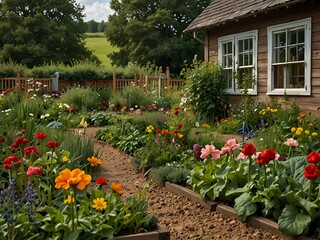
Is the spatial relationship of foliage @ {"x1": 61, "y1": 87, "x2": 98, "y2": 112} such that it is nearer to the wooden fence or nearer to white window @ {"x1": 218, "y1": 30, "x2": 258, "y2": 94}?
the wooden fence

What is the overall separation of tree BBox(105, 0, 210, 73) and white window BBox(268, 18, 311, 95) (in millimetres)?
→ 28170

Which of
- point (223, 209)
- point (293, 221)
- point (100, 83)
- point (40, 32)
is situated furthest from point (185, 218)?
point (40, 32)

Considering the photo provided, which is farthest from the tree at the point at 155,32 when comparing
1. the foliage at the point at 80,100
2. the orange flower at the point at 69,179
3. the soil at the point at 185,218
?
the orange flower at the point at 69,179

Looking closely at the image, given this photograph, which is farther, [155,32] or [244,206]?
[155,32]

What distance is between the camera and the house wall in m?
8.93

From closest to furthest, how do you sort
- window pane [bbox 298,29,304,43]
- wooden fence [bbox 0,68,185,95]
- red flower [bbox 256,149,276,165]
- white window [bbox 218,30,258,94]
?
1. red flower [bbox 256,149,276,165]
2. window pane [bbox 298,29,304,43]
3. white window [bbox 218,30,258,94]
4. wooden fence [bbox 0,68,185,95]

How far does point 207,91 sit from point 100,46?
59936mm

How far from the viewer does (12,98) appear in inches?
433

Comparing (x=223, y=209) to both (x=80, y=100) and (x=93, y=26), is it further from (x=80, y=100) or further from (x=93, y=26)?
(x=93, y=26)

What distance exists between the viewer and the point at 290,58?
32.3ft

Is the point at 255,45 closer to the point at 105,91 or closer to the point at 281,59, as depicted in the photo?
the point at 281,59

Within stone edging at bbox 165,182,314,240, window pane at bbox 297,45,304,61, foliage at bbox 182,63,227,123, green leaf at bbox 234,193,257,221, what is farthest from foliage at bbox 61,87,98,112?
green leaf at bbox 234,193,257,221

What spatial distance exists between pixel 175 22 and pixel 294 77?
31.5 m

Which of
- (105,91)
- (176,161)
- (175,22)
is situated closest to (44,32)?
(175,22)
